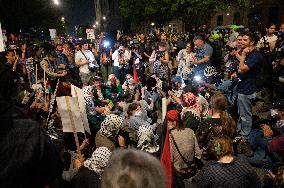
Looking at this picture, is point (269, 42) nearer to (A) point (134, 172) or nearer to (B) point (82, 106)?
(B) point (82, 106)

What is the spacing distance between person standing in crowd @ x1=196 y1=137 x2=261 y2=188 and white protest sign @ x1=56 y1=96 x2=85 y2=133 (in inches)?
81.8

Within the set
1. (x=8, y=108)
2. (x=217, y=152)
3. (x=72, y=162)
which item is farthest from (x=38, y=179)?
(x=72, y=162)

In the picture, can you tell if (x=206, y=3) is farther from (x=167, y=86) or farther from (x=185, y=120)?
(x=185, y=120)

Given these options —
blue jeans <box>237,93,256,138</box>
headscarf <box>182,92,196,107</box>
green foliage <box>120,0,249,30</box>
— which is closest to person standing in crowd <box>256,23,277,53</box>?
blue jeans <box>237,93,256,138</box>

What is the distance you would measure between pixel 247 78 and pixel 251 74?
0.37 feet

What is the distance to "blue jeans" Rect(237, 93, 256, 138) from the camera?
691cm

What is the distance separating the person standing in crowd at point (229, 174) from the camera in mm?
3787

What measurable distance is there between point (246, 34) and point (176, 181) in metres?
3.79

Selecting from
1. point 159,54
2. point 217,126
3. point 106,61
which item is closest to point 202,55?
point 159,54

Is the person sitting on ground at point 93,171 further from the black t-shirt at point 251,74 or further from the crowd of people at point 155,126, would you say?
the black t-shirt at point 251,74

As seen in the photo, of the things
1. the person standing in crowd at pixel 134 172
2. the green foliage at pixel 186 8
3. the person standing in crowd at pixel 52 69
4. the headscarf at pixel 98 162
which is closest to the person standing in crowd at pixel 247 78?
the headscarf at pixel 98 162

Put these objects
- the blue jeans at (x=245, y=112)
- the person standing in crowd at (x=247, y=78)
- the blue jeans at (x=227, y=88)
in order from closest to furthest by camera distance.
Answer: the person standing in crowd at (x=247, y=78) → the blue jeans at (x=245, y=112) → the blue jeans at (x=227, y=88)

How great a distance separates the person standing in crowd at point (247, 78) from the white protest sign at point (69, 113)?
3.40 m

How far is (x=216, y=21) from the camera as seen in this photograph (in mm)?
49500
